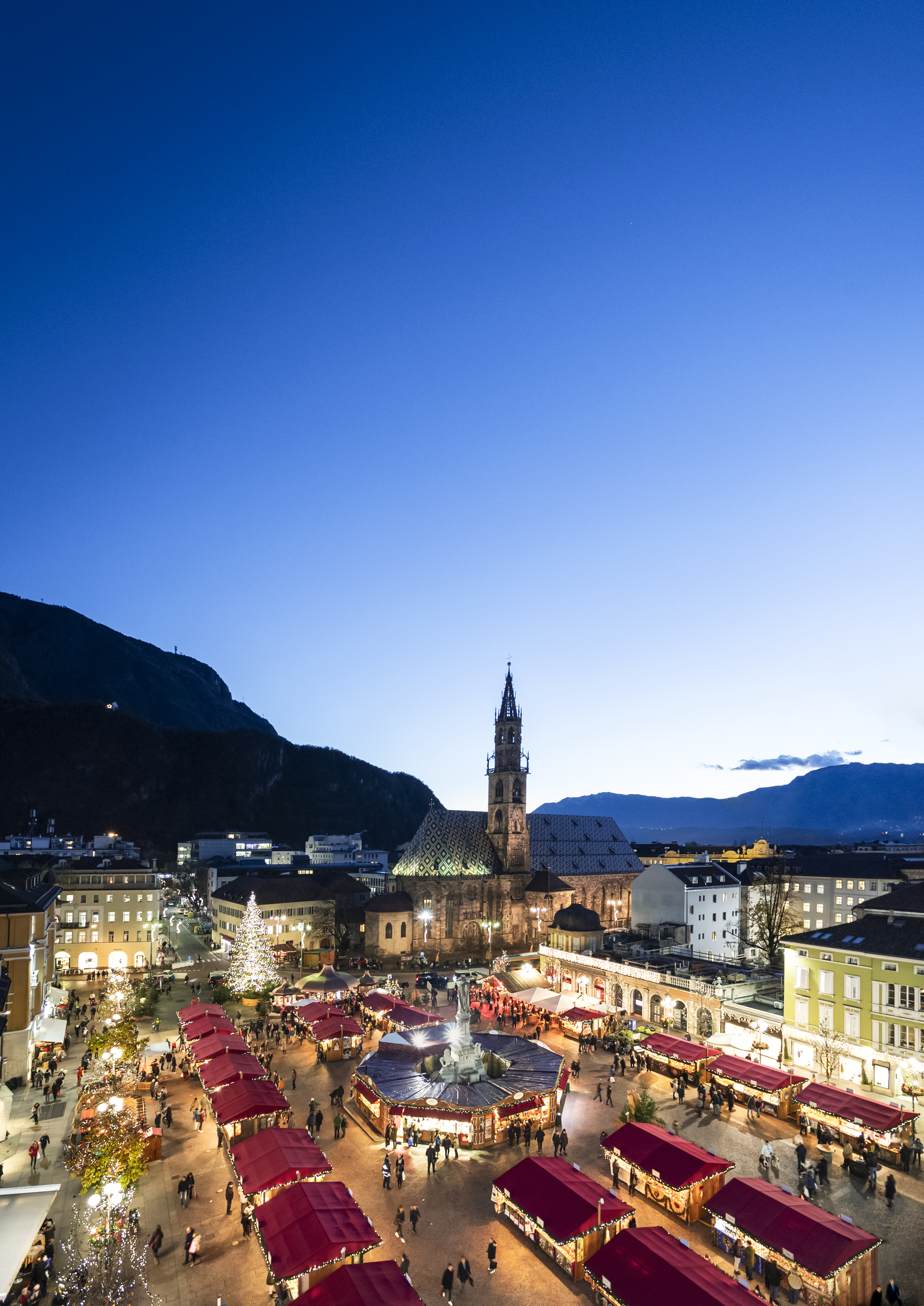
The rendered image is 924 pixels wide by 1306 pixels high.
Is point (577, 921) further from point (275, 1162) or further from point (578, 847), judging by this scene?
point (275, 1162)

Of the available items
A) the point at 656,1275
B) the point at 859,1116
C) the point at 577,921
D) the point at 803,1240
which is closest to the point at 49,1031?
the point at 656,1275

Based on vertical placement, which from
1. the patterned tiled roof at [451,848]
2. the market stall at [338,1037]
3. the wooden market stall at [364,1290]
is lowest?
the market stall at [338,1037]

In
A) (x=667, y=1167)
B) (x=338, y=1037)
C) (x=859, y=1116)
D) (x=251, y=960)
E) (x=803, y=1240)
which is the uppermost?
(x=803, y=1240)

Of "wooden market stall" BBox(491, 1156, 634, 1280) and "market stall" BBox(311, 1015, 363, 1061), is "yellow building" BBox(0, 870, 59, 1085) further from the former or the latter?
"wooden market stall" BBox(491, 1156, 634, 1280)

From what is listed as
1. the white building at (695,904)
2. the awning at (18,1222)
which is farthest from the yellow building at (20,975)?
the white building at (695,904)

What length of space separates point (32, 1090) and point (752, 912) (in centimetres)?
5711

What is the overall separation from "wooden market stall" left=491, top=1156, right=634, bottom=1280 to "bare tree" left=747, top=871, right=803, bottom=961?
4366 cm

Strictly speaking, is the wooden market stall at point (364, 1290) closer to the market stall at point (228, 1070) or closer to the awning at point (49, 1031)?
the market stall at point (228, 1070)

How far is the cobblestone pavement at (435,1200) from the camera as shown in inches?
776

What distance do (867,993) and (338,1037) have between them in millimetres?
25147

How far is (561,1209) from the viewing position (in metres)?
21.0

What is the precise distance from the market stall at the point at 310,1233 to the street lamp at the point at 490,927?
172ft

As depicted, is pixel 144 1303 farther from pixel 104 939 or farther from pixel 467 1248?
pixel 104 939

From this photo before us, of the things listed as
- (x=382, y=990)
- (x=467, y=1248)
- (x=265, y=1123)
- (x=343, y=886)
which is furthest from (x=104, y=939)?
(x=467, y=1248)
